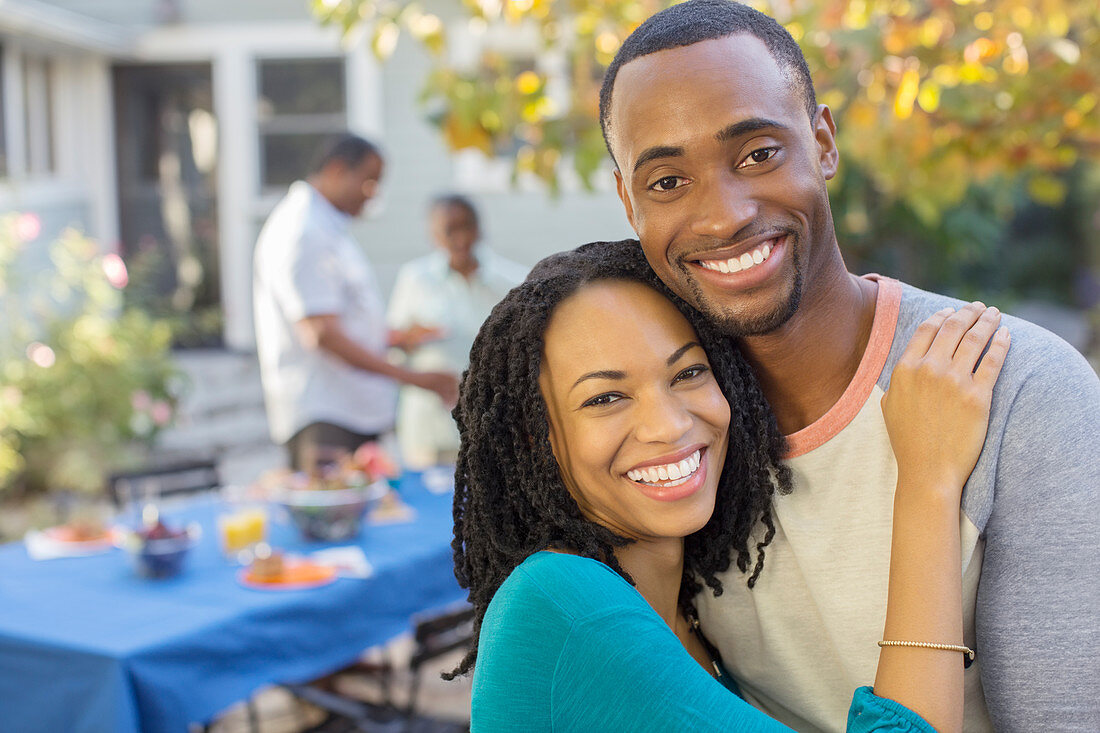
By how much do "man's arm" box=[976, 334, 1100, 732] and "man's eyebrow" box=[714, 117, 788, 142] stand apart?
1.64 feet

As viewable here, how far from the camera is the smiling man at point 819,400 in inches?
56.4

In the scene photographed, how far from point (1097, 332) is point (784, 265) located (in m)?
11.6

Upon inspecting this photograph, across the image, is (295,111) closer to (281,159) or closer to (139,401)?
(281,159)

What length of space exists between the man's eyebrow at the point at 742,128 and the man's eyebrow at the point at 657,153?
0.19 ft

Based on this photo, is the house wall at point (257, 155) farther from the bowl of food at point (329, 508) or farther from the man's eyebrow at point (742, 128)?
the man's eyebrow at point (742, 128)

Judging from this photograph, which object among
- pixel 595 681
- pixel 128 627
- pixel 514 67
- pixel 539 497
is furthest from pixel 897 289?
pixel 514 67

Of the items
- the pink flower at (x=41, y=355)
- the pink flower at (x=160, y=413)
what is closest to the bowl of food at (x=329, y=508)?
the pink flower at (x=41, y=355)

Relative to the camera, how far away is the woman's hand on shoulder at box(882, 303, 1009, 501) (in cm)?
147

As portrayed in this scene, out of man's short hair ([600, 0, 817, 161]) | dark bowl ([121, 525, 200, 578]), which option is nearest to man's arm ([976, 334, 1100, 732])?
man's short hair ([600, 0, 817, 161])

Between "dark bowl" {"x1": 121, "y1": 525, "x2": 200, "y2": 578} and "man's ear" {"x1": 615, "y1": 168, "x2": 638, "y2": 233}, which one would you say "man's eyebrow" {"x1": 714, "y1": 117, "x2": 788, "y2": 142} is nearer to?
"man's ear" {"x1": 615, "y1": 168, "x2": 638, "y2": 233}

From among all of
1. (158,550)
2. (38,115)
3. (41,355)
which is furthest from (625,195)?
(38,115)

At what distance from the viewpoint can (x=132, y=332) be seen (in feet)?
25.6

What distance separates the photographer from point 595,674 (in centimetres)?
141

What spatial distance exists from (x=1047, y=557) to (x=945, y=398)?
24cm
